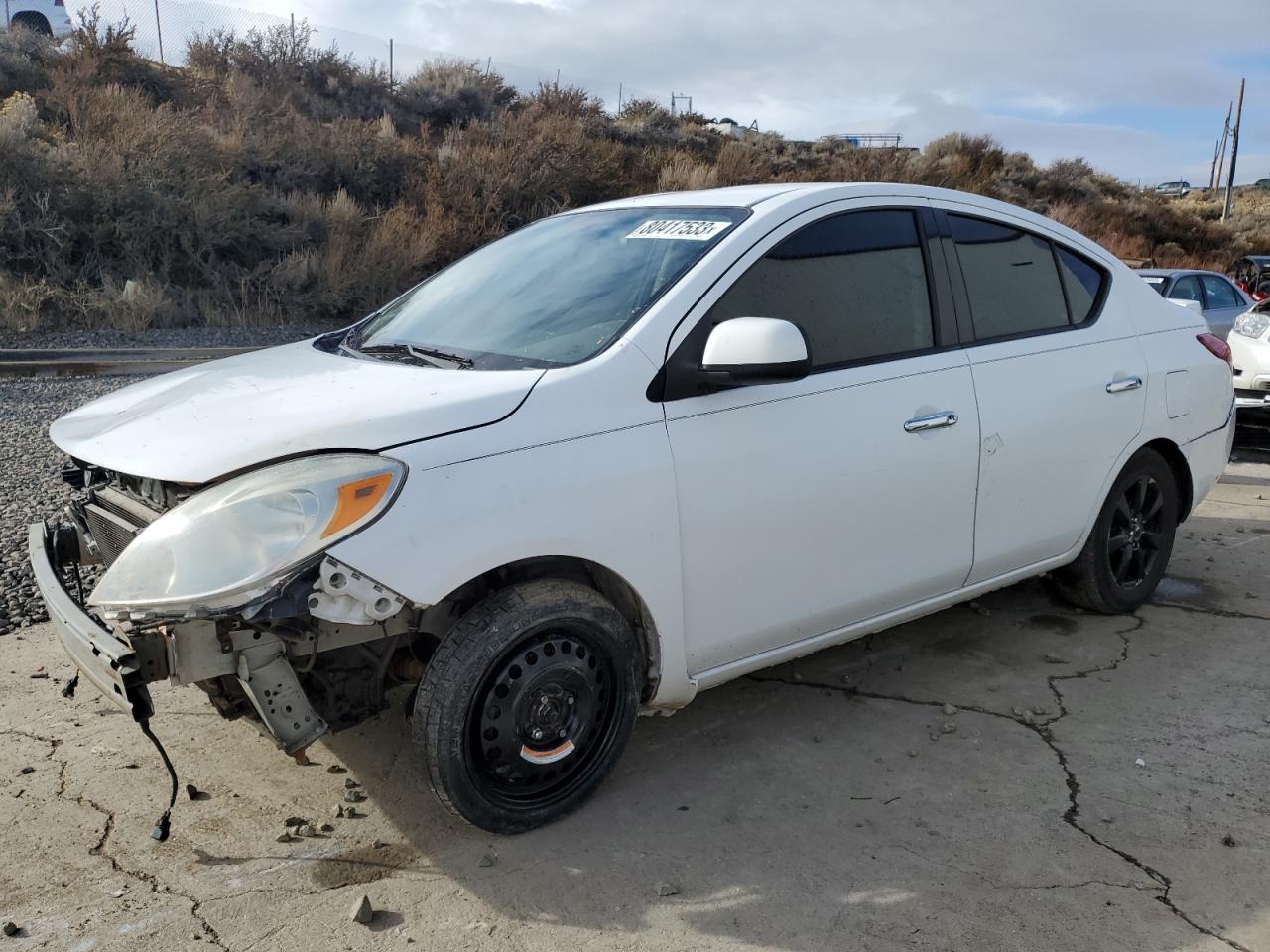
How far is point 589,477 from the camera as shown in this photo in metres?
3.05

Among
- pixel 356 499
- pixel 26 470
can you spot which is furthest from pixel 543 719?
pixel 26 470

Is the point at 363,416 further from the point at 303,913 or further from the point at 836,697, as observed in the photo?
the point at 836,697

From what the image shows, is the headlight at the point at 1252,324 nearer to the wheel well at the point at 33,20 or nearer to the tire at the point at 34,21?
the tire at the point at 34,21

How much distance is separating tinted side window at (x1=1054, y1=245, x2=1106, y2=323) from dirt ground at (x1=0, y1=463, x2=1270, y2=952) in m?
1.47

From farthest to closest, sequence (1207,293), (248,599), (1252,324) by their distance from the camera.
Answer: (1207,293)
(1252,324)
(248,599)

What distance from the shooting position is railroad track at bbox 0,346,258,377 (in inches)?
420

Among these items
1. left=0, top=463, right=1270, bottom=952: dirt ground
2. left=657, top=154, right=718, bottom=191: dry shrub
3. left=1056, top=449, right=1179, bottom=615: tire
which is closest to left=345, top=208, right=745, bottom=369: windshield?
left=0, top=463, right=1270, bottom=952: dirt ground

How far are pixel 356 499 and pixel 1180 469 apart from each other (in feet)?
13.0

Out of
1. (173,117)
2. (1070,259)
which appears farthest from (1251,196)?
(1070,259)

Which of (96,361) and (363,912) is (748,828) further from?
(96,361)

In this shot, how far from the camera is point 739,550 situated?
338 centimetres

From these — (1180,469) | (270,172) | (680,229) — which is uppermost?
(270,172)

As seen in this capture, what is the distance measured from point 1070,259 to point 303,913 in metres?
3.85

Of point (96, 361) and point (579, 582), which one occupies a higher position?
point (96, 361)
